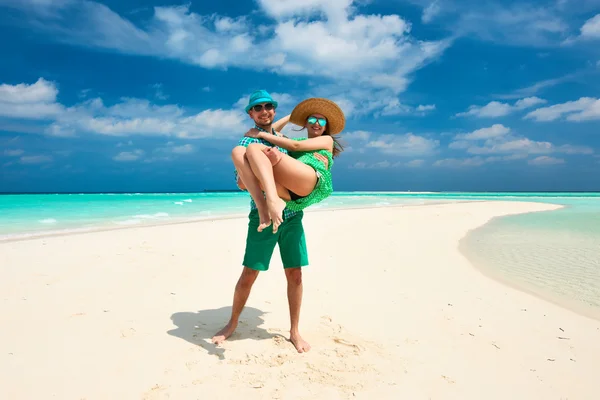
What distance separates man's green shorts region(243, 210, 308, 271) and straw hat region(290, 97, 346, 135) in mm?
864

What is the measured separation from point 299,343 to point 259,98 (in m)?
2.14

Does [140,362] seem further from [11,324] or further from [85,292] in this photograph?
[85,292]

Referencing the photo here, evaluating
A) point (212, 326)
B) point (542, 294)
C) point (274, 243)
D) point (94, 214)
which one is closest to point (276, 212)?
point (274, 243)

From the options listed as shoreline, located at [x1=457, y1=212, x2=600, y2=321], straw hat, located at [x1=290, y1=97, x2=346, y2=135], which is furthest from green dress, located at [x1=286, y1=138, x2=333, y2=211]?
shoreline, located at [x1=457, y1=212, x2=600, y2=321]

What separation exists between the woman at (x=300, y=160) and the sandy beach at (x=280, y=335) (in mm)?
1236

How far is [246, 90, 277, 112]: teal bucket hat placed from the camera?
3230mm

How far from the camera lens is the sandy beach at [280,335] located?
275cm

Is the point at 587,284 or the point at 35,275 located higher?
the point at 35,275

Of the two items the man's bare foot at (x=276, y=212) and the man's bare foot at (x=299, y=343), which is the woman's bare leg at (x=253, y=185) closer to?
the man's bare foot at (x=276, y=212)

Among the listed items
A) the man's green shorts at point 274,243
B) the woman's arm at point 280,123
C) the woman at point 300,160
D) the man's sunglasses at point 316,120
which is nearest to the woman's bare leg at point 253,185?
the woman at point 300,160

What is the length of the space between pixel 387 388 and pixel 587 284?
181 inches

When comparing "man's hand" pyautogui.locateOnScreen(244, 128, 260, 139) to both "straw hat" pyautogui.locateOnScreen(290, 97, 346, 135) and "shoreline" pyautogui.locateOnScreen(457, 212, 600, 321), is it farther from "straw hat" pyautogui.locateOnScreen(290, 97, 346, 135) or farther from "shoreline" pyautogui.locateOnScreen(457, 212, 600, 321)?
"shoreline" pyautogui.locateOnScreen(457, 212, 600, 321)

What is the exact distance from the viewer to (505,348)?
3.42m

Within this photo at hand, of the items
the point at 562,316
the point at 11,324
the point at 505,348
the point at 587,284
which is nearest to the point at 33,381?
the point at 11,324
